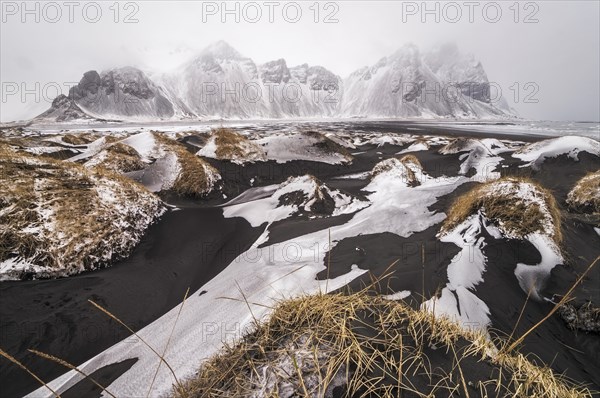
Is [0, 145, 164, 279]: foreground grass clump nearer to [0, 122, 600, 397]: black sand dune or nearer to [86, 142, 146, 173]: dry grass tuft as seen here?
[0, 122, 600, 397]: black sand dune

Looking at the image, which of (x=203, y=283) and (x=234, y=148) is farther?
(x=234, y=148)

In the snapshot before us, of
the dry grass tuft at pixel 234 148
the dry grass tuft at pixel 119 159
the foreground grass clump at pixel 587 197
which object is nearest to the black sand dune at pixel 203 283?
the foreground grass clump at pixel 587 197

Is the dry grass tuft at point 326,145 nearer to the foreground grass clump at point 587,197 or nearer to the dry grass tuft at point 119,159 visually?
the dry grass tuft at point 119,159

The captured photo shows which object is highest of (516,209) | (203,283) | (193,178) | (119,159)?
(119,159)

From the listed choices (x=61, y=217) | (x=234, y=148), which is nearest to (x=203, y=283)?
(x=61, y=217)

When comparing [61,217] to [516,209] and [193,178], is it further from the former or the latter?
[516,209]

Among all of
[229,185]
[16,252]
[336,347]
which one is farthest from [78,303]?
[229,185]
